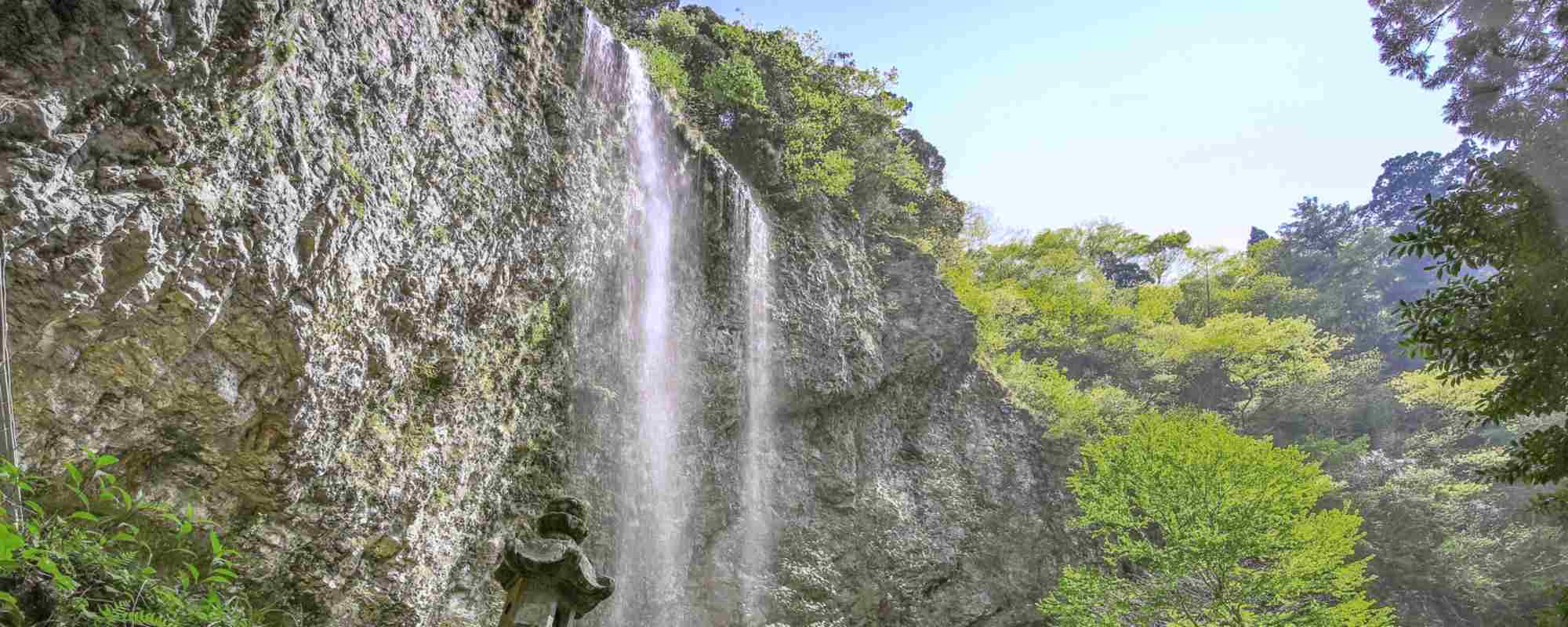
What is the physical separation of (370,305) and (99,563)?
309 cm

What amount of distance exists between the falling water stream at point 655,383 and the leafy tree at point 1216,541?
19.2ft

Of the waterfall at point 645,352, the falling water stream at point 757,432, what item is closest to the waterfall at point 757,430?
the falling water stream at point 757,432

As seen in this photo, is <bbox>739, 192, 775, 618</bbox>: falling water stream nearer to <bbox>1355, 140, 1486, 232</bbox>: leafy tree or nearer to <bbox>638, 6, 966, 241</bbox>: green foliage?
<bbox>638, 6, 966, 241</bbox>: green foliage

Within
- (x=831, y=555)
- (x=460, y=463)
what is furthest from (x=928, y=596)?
(x=460, y=463)

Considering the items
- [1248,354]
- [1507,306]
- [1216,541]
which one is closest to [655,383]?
[1216,541]

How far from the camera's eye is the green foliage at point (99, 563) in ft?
9.77

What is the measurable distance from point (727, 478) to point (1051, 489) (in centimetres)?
756

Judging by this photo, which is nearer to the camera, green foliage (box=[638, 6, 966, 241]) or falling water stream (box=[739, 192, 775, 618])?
falling water stream (box=[739, 192, 775, 618])

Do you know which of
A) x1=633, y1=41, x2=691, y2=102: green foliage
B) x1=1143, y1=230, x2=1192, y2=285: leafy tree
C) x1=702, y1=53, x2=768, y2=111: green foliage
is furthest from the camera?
x1=1143, y1=230, x2=1192, y2=285: leafy tree

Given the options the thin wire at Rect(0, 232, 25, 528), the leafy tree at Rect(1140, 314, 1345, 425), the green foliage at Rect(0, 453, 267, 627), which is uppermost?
the leafy tree at Rect(1140, 314, 1345, 425)

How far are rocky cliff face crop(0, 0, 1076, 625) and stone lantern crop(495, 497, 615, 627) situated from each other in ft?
6.96

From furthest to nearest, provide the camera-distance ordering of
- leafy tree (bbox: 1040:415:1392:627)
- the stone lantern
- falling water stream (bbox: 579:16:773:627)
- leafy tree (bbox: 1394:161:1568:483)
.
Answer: falling water stream (bbox: 579:16:773:627), leafy tree (bbox: 1040:415:1392:627), the stone lantern, leafy tree (bbox: 1394:161:1568:483)

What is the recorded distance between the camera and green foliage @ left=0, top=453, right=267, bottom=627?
298 cm

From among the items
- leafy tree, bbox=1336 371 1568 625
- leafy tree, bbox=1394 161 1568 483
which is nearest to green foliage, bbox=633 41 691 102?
leafy tree, bbox=1394 161 1568 483
